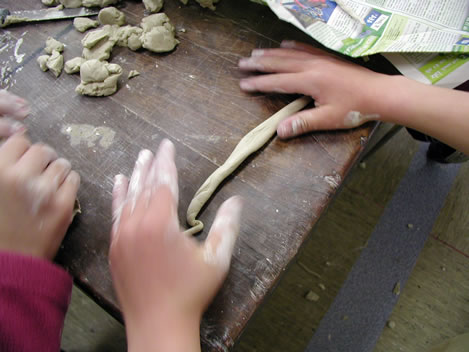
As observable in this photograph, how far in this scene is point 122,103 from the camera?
71cm

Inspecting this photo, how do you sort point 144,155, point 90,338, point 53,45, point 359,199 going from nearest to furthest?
point 144,155 → point 53,45 → point 90,338 → point 359,199

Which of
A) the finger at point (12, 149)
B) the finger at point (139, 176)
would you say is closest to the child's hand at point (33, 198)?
the finger at point (12, 149)

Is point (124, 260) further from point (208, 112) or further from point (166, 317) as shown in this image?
point (208, 112)

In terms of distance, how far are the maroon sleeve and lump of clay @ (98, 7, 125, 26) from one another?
0.61 m

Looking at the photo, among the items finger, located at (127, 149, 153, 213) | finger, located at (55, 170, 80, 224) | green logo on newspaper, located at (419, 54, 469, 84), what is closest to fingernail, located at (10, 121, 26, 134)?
finger, located at (55, 170, 80, 224)

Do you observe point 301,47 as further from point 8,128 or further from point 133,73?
point 8,128

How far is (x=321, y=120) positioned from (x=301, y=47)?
21 centimetres

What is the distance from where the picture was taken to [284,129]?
0.65 meters

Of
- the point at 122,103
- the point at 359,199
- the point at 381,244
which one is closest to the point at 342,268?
the point at 381,244

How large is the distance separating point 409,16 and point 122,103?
69 cm

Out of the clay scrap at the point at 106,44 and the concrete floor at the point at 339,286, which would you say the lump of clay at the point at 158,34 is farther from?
the concrete floor at the point at 339,286

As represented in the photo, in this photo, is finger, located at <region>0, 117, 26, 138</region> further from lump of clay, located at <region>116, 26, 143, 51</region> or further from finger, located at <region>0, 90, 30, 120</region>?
lump of clay, located at <region>116, 26, 143, 51</region>

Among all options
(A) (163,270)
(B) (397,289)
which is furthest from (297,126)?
(B) (397,289)

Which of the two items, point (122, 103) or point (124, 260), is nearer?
point (124, 260)
